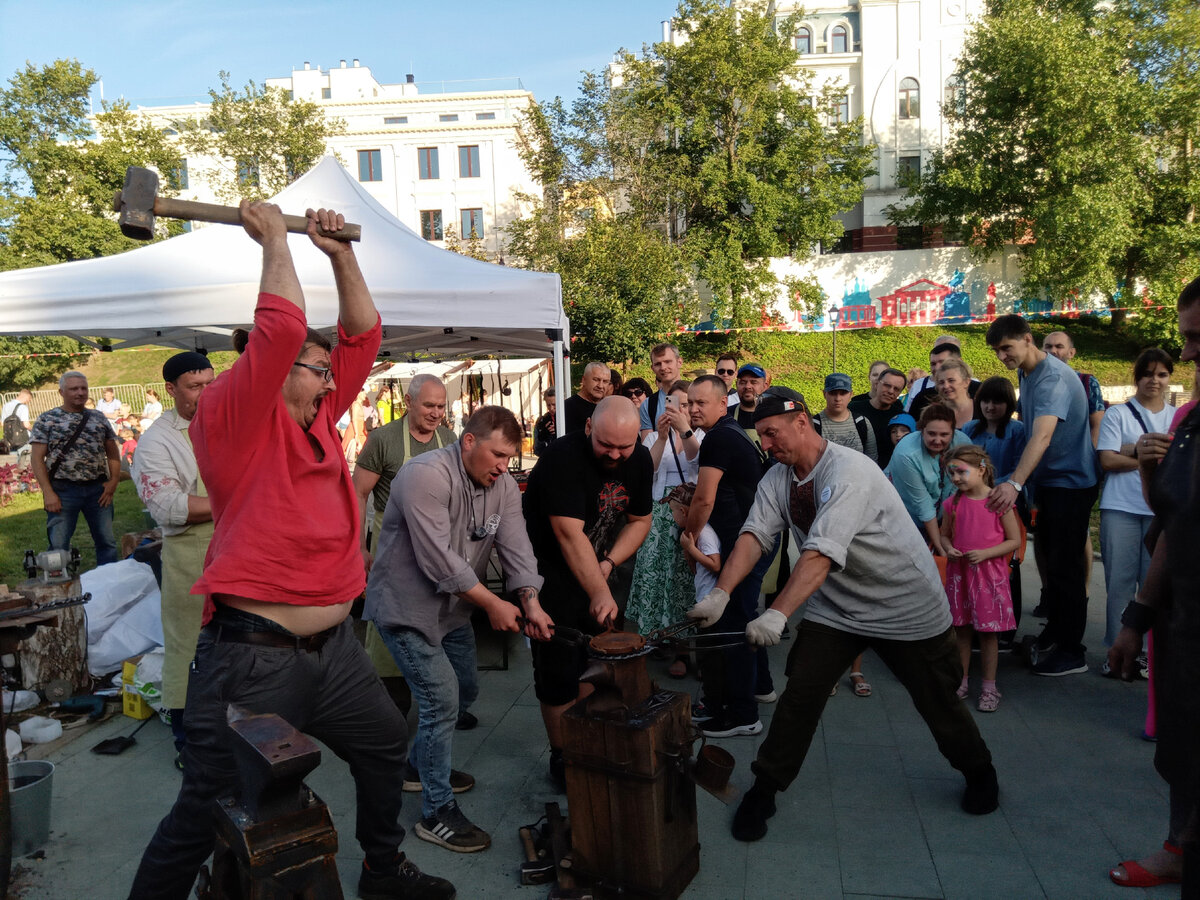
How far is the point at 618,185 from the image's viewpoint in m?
30.0

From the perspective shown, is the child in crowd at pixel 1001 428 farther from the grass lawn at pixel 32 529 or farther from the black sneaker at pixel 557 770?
the grass lawn at pixel 32 529

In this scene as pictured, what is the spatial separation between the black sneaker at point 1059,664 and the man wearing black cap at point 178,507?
4.96 m

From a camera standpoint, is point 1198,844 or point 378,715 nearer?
point 1198,844

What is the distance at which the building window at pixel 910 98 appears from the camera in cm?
3497

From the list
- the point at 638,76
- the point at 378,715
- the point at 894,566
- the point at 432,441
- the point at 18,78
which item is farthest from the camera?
the point at 18,78

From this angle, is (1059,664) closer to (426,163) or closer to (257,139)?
(257,139)

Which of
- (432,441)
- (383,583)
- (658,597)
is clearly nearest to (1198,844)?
(383,583)

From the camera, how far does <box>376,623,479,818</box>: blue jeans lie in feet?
11.3

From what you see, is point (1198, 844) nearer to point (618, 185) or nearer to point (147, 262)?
point (147, 262)

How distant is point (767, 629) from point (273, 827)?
1903mm

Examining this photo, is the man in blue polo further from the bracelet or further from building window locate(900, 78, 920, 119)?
building window locate(900, 78, 920, 119)

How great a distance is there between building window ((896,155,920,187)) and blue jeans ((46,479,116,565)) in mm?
30075

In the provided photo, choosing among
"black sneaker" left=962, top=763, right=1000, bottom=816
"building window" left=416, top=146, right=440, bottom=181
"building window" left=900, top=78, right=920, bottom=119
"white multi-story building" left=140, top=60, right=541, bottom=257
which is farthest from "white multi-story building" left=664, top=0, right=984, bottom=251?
"black sneaker" left=962, top=763, right=1000, bottom=816

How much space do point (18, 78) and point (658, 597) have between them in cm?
4171
